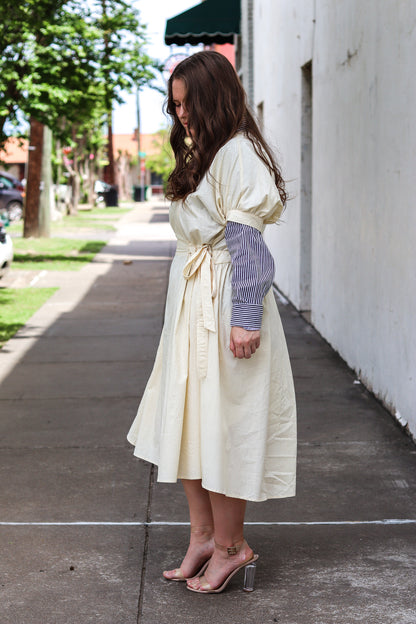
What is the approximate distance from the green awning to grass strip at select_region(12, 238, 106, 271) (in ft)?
13.8

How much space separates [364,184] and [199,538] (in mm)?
3939

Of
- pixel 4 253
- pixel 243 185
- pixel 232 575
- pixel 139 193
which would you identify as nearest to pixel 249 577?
pixel 232 575

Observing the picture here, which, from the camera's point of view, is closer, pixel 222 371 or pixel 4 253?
pixel 222 371

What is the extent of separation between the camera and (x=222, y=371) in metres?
3.46

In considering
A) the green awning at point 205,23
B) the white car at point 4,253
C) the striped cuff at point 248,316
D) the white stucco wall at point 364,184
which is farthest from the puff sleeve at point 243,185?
the green awning at point 205,23

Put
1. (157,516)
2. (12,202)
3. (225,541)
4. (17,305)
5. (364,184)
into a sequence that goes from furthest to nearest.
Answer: (12,202)
(17,305)
(364,184)
(157,516)
(225,541)

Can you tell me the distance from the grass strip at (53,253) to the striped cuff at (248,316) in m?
12.7

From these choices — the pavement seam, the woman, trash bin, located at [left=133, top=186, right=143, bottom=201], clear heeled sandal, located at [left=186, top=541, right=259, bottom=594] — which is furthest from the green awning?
trash bin, located at [left=133, top=186, right=143, bottom=201]

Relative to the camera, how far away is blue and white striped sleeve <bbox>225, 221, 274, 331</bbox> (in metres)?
3.36

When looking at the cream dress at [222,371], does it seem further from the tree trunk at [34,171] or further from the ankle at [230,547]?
the tree trunk at [34,171]

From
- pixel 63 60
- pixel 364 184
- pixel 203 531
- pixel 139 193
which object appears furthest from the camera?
pixel 139 193

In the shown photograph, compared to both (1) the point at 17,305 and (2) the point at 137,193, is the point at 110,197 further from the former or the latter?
(1) the point at 17,305

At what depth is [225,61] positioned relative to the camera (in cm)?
347

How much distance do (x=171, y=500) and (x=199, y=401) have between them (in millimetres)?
1352
